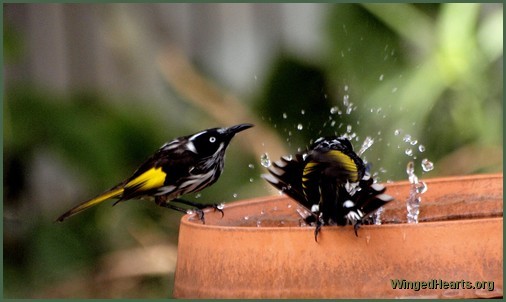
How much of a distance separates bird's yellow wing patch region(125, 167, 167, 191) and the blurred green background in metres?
1.17

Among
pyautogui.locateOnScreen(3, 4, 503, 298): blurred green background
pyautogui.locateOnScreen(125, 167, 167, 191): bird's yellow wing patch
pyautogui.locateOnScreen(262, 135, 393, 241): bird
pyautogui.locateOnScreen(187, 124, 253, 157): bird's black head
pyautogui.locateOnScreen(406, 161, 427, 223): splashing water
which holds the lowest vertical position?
pyautogui.locateOnScreen(262, 135, 393, 241): bird

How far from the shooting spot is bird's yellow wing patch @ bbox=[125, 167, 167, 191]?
2992 millimetres

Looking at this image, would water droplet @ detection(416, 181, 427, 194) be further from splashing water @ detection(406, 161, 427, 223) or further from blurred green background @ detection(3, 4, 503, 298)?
blurred green background @ detection(3, 4, 503, 298)

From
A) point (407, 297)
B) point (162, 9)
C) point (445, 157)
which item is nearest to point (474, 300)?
point (407, 297)

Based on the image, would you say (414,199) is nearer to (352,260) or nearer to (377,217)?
(377,217)

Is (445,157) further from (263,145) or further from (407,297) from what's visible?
(407,297)

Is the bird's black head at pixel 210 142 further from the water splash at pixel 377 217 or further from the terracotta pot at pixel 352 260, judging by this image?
the terracotta pot at pixel 352 260

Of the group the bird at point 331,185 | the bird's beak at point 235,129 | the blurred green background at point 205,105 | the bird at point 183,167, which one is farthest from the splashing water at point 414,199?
the blurred green background at point 205,105

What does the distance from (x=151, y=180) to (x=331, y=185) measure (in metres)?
1.17

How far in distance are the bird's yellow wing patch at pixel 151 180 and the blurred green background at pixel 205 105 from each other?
1173mm

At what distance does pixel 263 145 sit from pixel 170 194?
4.38 feet

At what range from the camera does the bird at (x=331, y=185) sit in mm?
1886

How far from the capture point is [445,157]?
4125 mm

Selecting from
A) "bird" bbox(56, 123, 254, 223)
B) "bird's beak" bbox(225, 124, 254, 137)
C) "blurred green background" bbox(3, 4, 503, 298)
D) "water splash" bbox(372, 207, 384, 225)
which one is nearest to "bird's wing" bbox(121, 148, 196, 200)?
"bird" bbox(56, 123, 254, 223)
